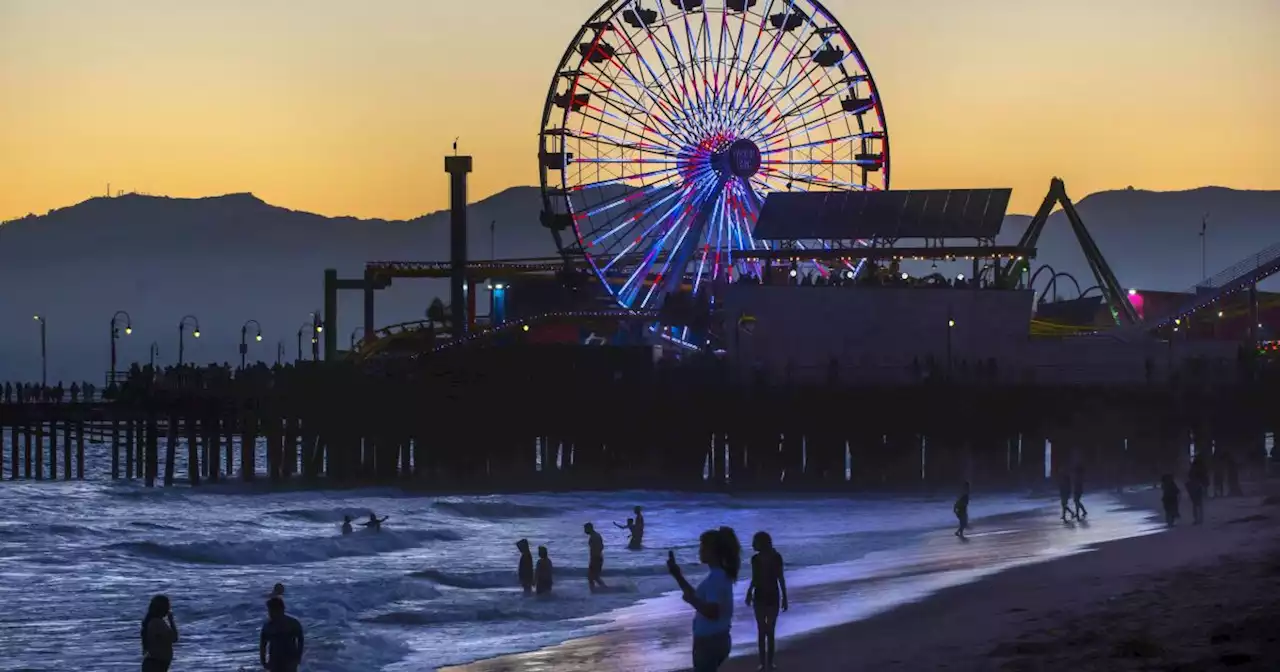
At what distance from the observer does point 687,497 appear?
52.5 metres

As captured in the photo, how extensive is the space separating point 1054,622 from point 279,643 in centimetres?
777

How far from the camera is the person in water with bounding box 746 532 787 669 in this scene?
16.7m

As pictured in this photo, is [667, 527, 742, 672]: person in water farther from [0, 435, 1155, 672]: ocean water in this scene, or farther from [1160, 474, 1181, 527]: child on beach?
[1160, 474, 1181, 527]: child on beach

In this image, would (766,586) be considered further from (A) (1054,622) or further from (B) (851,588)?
(B) (851,588)

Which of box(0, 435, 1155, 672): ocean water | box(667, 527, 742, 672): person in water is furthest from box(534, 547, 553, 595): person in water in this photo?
box(667, 527, 742, 672): person in water

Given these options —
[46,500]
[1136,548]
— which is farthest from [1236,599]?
[46,500]

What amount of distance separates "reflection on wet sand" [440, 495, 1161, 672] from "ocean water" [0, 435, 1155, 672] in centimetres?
7

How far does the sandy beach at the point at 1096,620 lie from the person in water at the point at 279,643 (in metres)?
4.51

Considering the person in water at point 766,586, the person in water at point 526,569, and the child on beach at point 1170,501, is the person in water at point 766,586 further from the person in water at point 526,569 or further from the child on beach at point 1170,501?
the child on beach at point 1170,501

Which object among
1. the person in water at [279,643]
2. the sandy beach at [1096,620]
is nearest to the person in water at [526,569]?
the sandy beach at [1096,620]

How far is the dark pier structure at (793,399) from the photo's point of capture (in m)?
53.4

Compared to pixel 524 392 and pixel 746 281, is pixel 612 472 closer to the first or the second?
pixel 524 392

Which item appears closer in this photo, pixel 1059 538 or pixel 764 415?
pixel 1059 538

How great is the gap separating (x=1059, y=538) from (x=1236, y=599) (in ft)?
52.0
